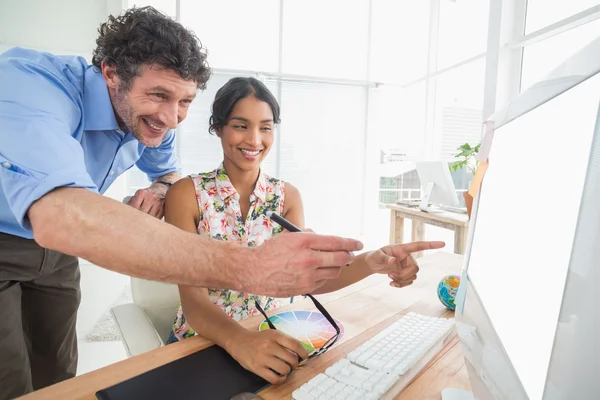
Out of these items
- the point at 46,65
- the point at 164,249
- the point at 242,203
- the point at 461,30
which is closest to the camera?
the point at 164,249

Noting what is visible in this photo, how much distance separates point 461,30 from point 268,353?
435 cm

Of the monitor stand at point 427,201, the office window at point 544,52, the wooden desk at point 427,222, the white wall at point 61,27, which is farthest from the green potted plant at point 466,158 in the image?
the white wall at point 61,27

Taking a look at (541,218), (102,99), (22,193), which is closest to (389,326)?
(541,218)

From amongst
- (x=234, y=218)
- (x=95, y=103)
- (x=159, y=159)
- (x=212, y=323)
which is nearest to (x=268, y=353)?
(x=212, y=323)

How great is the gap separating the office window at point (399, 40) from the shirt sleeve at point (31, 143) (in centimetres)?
449

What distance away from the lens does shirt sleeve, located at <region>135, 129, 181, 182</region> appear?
1.42 metres

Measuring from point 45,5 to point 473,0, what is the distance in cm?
423

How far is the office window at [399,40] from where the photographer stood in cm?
445

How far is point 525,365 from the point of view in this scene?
0.96ft

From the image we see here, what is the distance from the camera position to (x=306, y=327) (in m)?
0.80

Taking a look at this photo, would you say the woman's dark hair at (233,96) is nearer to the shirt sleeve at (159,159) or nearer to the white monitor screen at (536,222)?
the shirt sleeve at (159,159)

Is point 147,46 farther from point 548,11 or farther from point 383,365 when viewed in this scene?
point 548,11

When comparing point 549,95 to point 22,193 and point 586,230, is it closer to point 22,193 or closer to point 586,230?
point 586,230

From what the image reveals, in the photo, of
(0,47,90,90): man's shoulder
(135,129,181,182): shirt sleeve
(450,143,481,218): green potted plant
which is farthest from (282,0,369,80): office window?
(0,47,90,90): man's shoulder
